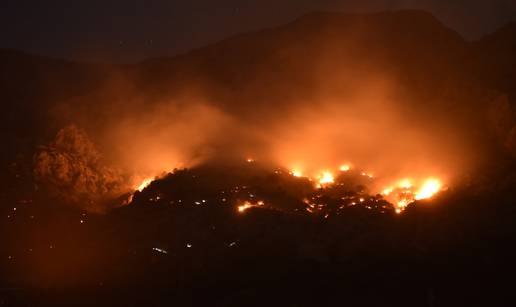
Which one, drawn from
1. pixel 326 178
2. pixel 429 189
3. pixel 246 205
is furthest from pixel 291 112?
pixel 246 205

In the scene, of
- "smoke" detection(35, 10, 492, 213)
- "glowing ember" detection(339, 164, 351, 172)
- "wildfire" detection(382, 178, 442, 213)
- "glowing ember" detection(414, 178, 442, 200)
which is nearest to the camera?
"wildfire" detection(382, 178, 442, 213)

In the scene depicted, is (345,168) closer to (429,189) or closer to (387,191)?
(387,191)

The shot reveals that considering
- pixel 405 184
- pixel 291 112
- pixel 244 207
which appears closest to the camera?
pixel 244 207

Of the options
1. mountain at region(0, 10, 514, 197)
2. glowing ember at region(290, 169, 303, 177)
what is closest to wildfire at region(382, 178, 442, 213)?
mountain at region(0, 10, 514, 197)

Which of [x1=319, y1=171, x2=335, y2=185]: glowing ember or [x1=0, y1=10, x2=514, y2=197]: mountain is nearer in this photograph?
[x1=319, y1=171, x2=335, y2=185]: glowing ember

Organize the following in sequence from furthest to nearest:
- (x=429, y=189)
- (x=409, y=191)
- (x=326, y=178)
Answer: (x=326, y=178), (x=429, y=189), (x=409, y=191)

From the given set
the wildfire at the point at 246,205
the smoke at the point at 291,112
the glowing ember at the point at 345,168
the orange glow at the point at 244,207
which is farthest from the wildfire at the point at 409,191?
the orange glow at the point at 244,207

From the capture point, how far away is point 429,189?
1704 inches

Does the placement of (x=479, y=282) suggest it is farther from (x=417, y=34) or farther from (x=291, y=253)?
(x=417, y=34)

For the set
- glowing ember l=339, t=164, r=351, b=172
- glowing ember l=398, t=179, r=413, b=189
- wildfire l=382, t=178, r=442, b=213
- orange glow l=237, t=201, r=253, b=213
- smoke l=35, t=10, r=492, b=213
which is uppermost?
smoke l=35, t=10, r=492, b=213

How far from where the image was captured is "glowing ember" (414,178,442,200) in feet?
139

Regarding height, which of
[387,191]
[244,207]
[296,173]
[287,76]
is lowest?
[244,207]

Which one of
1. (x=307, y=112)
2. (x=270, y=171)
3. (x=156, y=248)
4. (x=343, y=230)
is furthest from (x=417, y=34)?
(x=156, y=248)

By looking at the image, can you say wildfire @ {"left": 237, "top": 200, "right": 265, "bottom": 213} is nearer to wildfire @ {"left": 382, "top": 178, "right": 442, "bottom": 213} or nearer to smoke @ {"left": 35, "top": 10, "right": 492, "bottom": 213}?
smoke @ {"left": 35, "top": 10, "right": 492, "bottom": 213}
